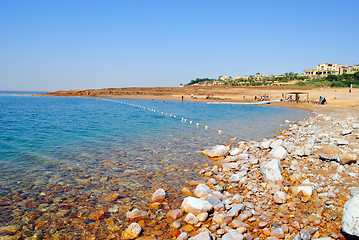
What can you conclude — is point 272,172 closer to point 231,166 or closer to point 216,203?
point 231,166

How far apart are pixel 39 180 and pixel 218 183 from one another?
5305mm

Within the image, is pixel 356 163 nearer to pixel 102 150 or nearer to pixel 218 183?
pixel 218 183

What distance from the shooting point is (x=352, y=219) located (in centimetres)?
372

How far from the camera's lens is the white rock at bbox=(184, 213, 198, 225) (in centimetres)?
477

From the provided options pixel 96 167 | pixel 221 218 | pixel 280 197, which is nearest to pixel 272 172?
pixel 280 197

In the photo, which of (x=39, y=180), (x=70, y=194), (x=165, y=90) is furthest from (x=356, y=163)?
(x=165, y=90)

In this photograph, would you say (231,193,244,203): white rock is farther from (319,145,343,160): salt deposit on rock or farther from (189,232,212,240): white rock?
(319,145,343,160): salt deposit on rock

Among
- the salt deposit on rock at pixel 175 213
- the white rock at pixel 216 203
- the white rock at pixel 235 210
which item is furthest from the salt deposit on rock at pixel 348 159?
the salt deposit on rock at pixel 175 213

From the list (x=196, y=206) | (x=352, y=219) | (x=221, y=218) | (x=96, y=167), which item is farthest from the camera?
(x=96, y=167)

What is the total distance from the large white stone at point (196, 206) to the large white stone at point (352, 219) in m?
2.38

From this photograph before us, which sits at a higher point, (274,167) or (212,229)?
(274,167)

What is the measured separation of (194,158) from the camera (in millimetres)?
9609

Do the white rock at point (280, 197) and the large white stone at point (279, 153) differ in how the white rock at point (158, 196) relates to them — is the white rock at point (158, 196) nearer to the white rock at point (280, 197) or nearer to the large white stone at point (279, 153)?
the white rock at point (280, 197)

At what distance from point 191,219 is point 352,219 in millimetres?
2741
